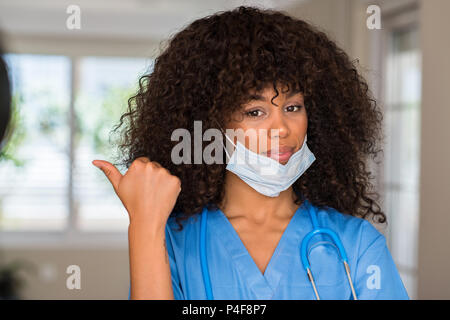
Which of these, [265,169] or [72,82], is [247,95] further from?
[72,82]

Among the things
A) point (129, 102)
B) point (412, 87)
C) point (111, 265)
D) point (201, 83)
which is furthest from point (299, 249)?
point (111, 265)

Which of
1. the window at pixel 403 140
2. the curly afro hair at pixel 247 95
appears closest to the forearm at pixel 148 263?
the curly afro hair at pixel 247 95

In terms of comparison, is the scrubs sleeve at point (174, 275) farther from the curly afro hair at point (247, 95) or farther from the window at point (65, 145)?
the window at point (65, 145)

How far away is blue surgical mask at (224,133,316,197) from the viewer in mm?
1025

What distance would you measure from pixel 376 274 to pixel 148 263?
0.39 meters

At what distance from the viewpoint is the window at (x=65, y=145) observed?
4188mm

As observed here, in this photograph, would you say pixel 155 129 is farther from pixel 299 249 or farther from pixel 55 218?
pixel 55 218

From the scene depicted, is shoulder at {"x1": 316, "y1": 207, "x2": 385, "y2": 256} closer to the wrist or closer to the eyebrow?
the eyebrow

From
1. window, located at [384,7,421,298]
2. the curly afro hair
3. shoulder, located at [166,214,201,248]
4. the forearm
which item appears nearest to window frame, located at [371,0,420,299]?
window, located at [384,7,421,298]

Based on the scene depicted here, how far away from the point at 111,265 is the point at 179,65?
365 centimetres

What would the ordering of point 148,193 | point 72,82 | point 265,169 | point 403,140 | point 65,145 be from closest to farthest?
1. point 148,193
2. point 265,169
3. point 403,140
4. point 65,145
5. point 72,82

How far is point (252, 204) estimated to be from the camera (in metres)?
1.09

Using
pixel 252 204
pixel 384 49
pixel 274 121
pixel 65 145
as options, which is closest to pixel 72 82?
pixel 65 145

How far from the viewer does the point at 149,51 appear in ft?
14.7
